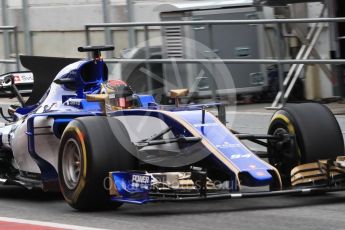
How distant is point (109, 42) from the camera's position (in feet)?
49.3

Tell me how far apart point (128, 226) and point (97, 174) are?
0.71 m

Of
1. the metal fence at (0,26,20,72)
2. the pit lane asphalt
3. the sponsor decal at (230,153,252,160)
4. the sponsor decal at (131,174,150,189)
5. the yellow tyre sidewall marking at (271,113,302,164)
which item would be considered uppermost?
the metal fence at (0,26,20,72)

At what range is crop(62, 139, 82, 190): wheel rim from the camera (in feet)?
29.9

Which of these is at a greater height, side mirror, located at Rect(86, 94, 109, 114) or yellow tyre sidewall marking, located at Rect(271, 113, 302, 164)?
side mirror, located at Rect(86, 94, 109, 114)

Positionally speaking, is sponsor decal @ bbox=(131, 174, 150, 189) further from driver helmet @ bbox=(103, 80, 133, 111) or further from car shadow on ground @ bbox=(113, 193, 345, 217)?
driver helmet @ bbox=(103, 80, 133, 111)

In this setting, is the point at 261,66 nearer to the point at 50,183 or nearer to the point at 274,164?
the point at 274,164

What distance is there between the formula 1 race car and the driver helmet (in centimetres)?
1

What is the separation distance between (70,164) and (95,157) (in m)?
0.57

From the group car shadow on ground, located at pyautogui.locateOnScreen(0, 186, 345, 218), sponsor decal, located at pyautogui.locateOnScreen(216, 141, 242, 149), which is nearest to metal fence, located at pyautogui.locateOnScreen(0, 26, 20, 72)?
car shadow on ground, located at pyautogui.locateOnScreen(0, 186, 345, 218)

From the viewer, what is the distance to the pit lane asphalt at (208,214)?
820cm

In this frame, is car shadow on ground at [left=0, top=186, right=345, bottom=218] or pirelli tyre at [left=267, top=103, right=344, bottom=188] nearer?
car shadow on ground at [left=0, top=186, right=345, bottom=218]

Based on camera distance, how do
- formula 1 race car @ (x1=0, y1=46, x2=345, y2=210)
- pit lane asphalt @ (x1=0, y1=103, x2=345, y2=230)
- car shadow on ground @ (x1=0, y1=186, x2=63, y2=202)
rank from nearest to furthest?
pit lane asphalt @ (x1=0, y1=103, x2=345, y2=230), formula 1 race car @ (x1=0, y1=46, x2=345, y2=210), car shadow on ground @ (x1=0, y1=186, x2=63, y2=202)

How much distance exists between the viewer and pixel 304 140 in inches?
372

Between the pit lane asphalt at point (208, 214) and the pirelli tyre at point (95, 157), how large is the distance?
0.52ft
